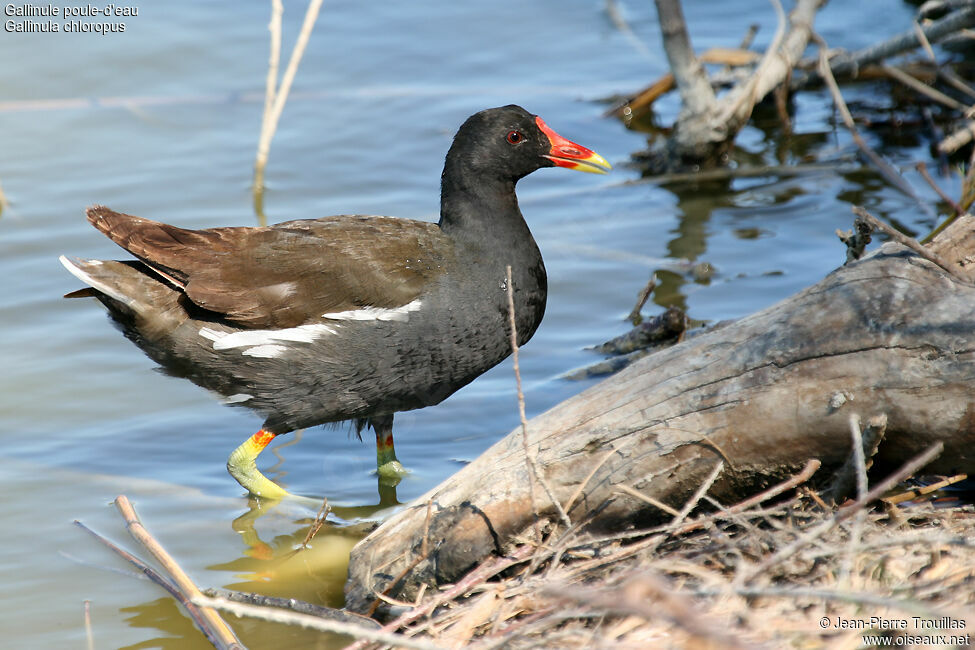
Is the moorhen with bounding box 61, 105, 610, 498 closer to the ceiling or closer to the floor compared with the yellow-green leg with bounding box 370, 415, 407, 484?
closer to the ceiling

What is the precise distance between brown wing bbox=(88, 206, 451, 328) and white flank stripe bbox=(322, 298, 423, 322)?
0.02m

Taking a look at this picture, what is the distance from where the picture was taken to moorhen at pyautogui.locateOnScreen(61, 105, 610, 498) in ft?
13.6

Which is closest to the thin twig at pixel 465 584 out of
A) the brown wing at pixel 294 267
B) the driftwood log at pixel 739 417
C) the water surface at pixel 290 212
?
the driftwood log at pixel 739 417

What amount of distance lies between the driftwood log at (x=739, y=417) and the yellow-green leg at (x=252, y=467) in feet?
3.44

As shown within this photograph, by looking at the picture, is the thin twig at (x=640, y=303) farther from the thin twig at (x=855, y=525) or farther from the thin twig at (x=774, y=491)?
the thin twig at (x=855, y=525)

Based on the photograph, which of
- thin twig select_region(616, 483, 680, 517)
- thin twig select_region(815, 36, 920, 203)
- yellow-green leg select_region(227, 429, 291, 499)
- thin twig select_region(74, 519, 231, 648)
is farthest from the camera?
thin twig select_region(815, 36, 920, 203)

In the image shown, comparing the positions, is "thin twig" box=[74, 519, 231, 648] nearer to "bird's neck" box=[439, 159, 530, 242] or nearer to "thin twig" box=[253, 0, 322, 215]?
"bird's neck" box=[439, 159, 530, 242]

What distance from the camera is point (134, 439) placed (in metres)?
4.86

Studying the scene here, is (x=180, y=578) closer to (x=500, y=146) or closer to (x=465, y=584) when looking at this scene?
(x=465, y=584)

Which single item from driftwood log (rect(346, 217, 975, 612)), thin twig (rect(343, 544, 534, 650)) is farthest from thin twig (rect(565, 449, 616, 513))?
thin twig (rect(343, 544, 534, 650))

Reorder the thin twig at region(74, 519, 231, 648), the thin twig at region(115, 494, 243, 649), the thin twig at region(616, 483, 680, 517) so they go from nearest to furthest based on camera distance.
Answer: the thin twig at region(616, 483, 680, 517)
the thin twig at region(115, 494, 243, 649)
the thin twig at region(74, 519, 231, 648)

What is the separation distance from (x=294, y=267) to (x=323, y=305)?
0.20m

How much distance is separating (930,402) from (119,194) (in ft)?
17.7

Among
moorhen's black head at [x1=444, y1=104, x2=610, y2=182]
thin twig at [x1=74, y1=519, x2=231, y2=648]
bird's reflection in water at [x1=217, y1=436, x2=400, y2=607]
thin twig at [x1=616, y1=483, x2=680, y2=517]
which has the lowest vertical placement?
bird's reflection in water at [x1=217, y1=436, x2=400, y2=607]
